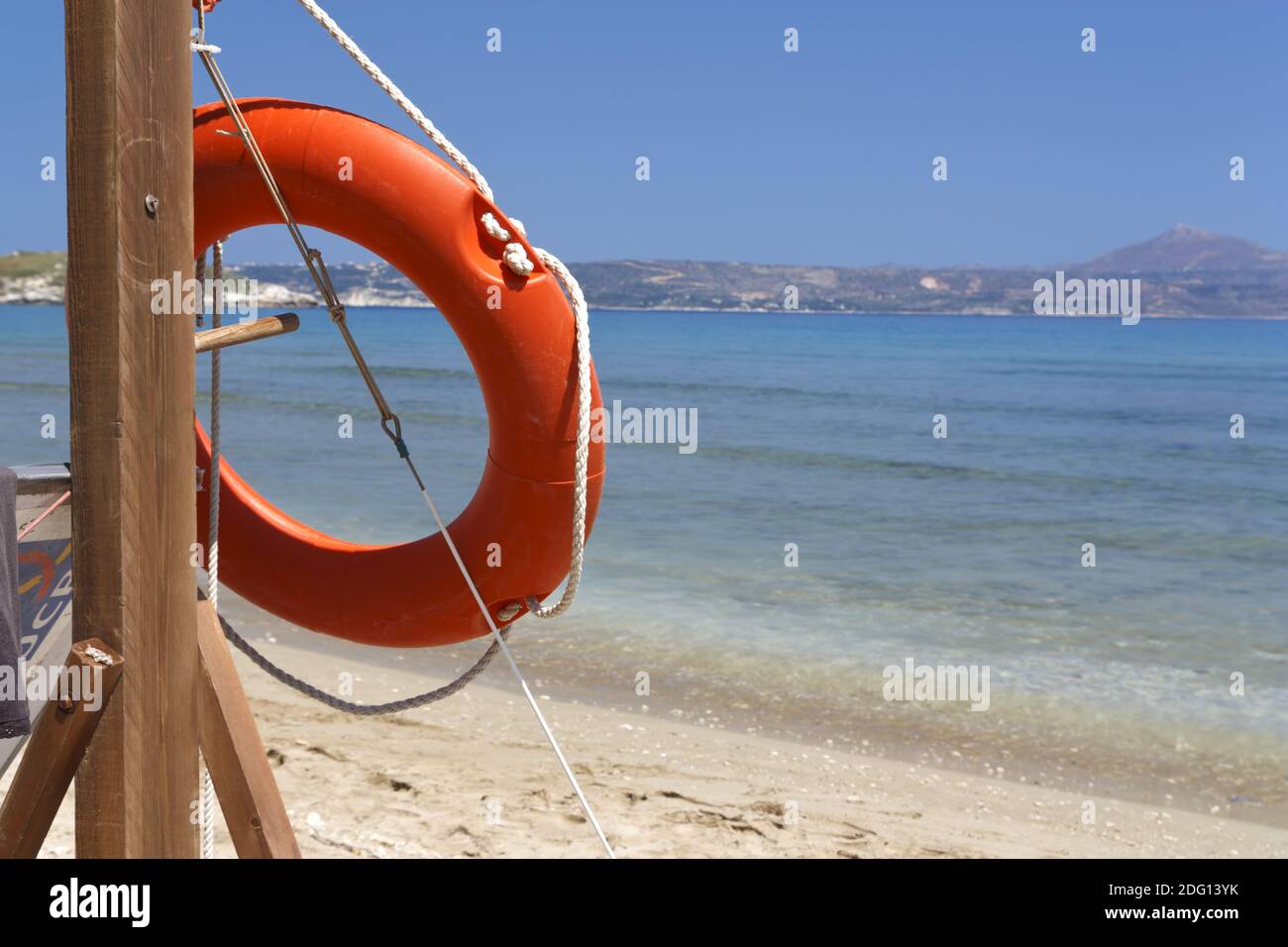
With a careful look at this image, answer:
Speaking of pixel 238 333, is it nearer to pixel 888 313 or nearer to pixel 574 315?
pixel 574 315

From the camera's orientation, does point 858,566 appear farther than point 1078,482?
No

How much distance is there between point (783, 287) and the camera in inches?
2427

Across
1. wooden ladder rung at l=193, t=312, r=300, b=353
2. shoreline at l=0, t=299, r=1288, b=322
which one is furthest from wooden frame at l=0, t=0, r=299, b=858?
shoreline at l=0, t=299, r=1288, b=322

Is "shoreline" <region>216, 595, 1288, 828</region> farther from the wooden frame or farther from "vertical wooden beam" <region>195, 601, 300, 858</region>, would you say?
the wooden frame

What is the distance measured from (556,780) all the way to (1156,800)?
1.92 m

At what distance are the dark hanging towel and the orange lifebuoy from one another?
2.49 feet

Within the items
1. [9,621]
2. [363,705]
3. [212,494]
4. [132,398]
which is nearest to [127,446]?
[132,398]

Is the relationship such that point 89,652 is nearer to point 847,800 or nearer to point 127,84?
point 127,84

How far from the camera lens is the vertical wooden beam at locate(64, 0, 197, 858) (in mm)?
1729

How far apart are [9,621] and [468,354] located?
0.97 m
